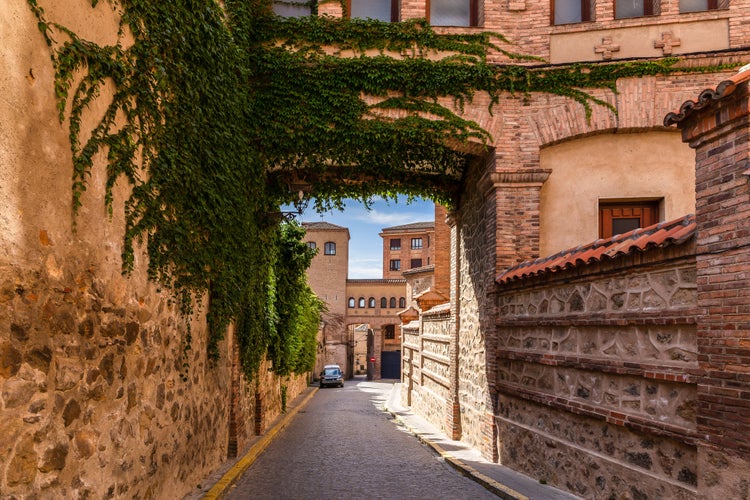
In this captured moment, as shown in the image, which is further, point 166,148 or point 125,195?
point 166,148

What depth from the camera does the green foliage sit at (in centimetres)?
508

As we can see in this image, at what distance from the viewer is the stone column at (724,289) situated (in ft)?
14.5

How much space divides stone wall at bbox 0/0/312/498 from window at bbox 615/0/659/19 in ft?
28.9

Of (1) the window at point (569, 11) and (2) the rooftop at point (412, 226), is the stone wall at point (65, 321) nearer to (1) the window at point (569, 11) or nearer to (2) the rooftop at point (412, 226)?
(1) the window at point (569, 11)

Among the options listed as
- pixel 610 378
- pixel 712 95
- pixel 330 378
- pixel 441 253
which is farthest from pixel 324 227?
pixel 712 95

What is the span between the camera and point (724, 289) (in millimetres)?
4629

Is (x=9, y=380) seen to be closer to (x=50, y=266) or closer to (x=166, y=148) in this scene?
(x=50, y=266)

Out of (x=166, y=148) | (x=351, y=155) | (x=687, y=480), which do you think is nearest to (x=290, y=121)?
(x=351, y=155)

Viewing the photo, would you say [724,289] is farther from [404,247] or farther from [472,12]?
[404,247]

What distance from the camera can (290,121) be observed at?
9820 mm

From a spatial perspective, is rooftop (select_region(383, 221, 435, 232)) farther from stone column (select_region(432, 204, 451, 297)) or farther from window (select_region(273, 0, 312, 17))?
window (select_region(273, 0, 312, 17))

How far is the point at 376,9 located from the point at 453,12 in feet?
4.77

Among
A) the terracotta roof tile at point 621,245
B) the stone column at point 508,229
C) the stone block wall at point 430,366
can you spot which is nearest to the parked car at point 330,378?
the stone block wall at point 430,366

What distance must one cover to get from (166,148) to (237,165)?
→ 296cm
